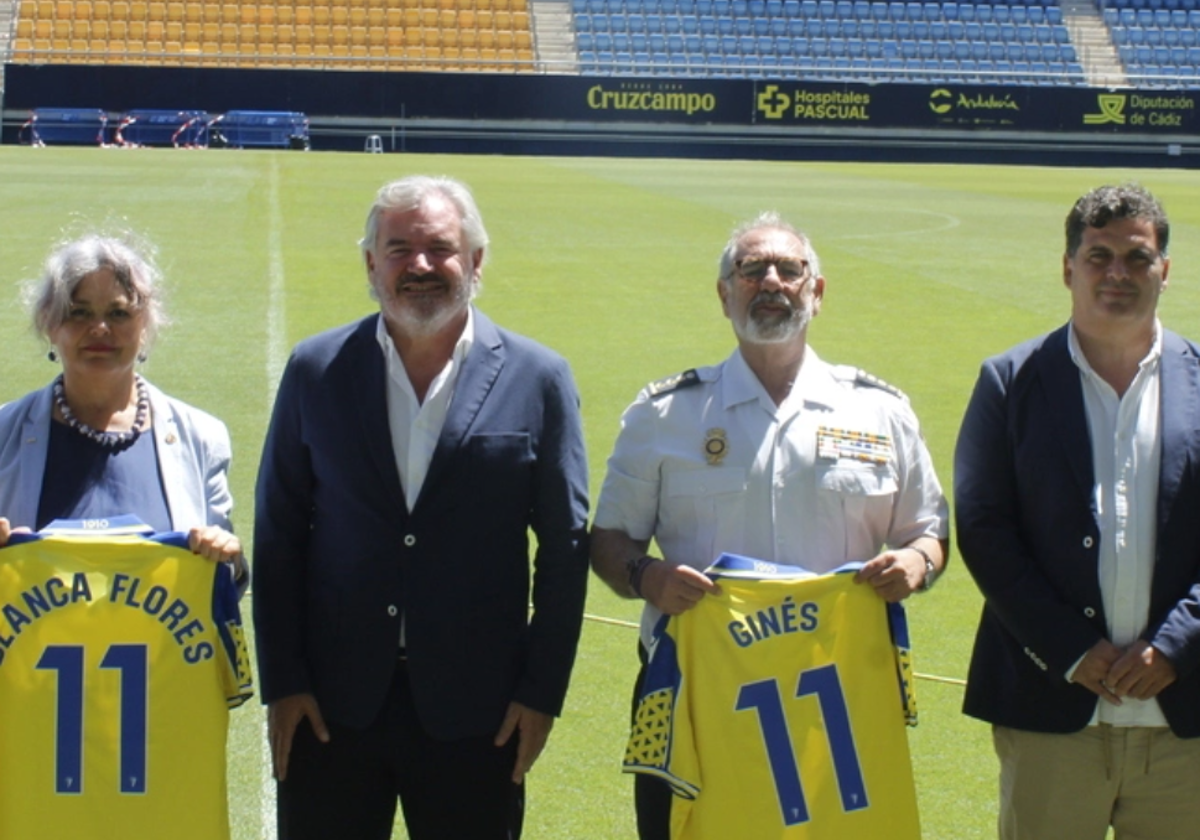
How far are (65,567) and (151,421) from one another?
0.38 m

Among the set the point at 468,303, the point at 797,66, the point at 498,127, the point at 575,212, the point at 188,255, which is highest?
the point at 797,66

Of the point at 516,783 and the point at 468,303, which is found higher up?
the point at 468,303

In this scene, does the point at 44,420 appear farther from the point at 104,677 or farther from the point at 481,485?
the point at 481,485

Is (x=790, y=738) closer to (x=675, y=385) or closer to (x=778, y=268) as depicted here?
(x=675, y=385)

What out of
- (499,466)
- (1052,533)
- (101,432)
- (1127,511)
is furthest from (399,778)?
(1127,511)

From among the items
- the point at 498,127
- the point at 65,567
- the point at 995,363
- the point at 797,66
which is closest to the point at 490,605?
the point at 65,567

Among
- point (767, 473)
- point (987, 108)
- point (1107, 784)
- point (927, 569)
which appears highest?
point (987, 108)

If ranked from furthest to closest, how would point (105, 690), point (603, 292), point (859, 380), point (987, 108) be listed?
point (987, 108) < point (603, 292) < point (859, 380) < point (105, 690)

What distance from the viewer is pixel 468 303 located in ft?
11.4

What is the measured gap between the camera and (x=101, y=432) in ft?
11.2

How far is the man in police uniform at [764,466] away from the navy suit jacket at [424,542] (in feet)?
0.50

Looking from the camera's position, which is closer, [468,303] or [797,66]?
[468,303]

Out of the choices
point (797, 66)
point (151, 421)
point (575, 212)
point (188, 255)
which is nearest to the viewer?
point (151, 421)

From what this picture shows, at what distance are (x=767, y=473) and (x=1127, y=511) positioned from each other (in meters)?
0.75
